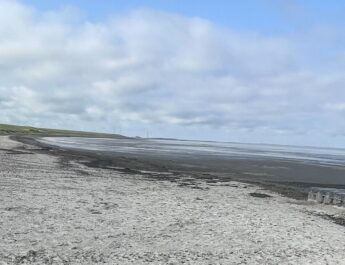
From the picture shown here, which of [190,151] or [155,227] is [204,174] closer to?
[155,227]

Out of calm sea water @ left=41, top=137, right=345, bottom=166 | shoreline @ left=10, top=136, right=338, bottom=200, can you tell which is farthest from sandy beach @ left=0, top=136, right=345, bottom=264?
calm sea water @ left=41, top=137, right=345, bottom=166

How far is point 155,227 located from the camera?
586 inches

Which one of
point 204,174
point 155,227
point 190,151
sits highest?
point 190,151

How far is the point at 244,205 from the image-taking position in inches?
836

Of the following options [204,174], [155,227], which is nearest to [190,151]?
[204,174]

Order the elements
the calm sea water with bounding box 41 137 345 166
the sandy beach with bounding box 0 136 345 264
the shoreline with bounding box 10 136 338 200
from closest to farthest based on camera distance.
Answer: the sandy beach with bounding box 0 136 345 264
the shoreline with bounding box 10 136 338 200
the calm sea water with bounding box 41 137 345 166

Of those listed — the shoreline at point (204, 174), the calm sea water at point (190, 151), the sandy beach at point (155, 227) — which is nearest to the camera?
the sandy beach at point (155, 227)

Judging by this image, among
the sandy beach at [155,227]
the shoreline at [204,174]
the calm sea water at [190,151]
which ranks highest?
the calm sea water at [190,151]

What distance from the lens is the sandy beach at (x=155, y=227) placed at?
11.6 m

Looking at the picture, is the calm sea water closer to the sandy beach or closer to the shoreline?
the shoreline

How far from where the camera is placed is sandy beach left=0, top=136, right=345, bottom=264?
38.1ft

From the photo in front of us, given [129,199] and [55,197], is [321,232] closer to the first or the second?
[129,199]

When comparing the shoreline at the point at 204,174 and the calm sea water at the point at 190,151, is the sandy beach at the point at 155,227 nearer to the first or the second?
the shoreline at the point at 204,174

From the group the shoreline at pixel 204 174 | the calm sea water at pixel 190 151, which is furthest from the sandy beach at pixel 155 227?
the calm sea water at pixel 190 151
